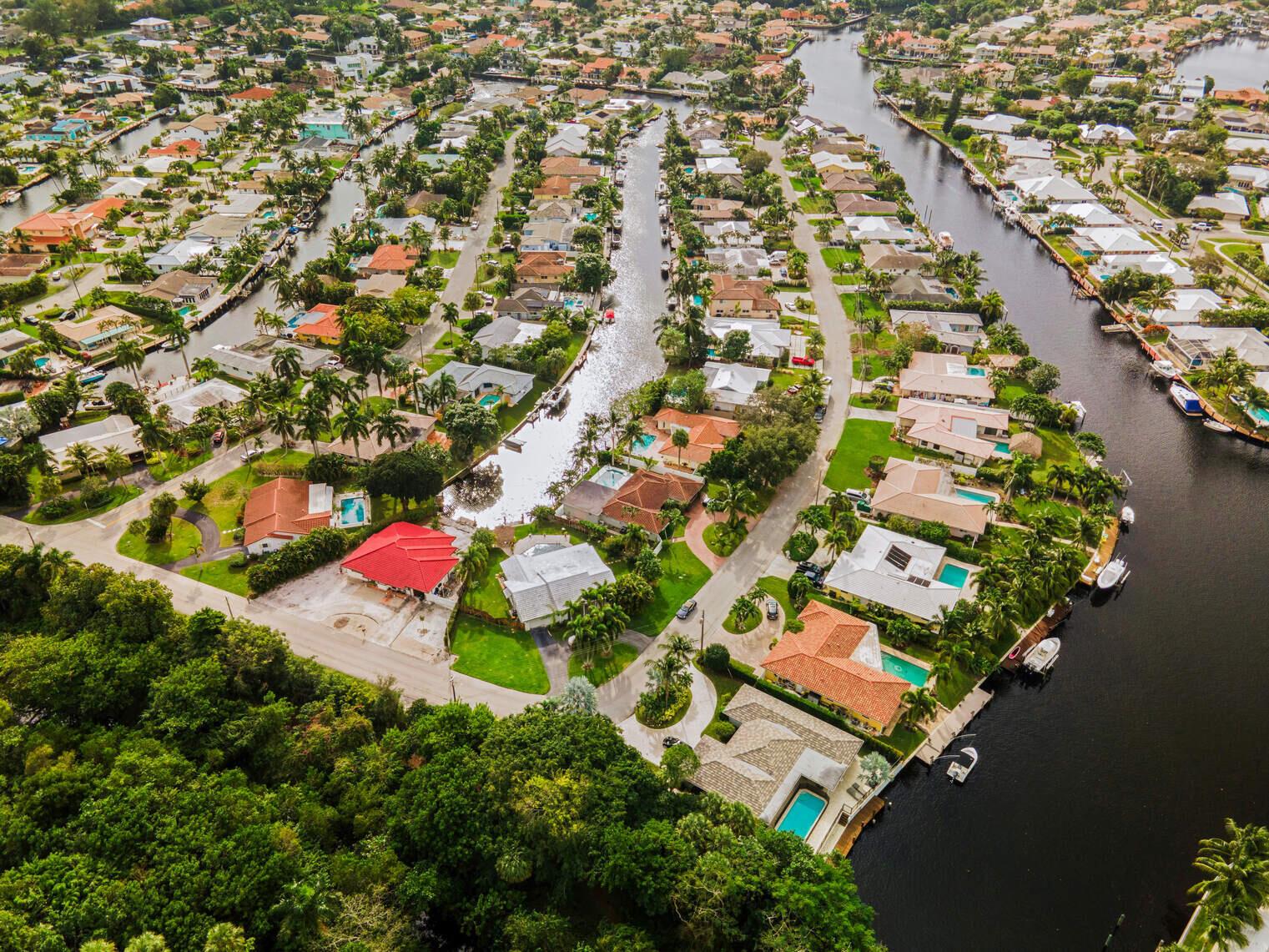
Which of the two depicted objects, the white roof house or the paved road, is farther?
the white roof house

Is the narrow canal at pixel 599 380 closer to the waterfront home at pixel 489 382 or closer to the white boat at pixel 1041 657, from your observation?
the waterfront home at pixel 489 382

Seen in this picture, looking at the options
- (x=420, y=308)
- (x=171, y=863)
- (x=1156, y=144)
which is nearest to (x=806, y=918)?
(x=171, y=863)

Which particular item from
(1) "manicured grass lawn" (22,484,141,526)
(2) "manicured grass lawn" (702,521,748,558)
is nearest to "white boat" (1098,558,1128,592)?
(2) "manicured grass lawn" (702,521,748,558)

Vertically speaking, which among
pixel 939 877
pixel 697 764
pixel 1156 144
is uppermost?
pixel 1156 144

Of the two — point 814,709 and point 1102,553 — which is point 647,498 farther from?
point 1102,553

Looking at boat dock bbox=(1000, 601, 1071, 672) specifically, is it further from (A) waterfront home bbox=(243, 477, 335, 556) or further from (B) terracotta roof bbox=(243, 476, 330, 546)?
(B) terracotta roof bbox=(243, 476, 330, 546)

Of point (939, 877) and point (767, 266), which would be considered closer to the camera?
point (939, 877)

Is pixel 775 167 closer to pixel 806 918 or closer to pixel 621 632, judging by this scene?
pixel 621 632
